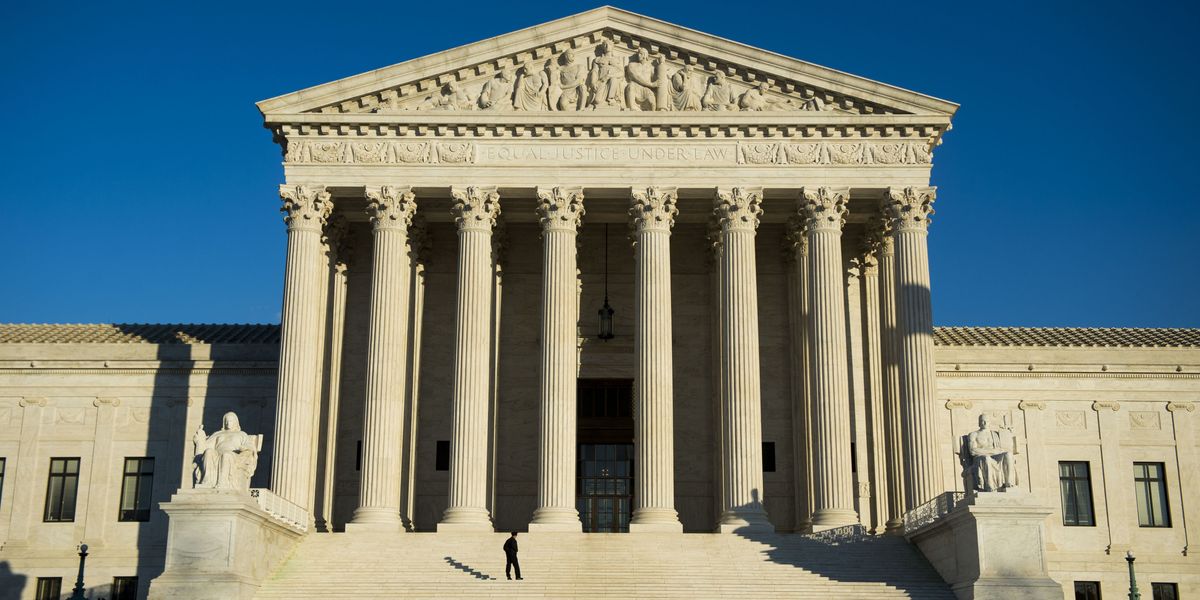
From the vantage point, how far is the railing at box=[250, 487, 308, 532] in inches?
1388

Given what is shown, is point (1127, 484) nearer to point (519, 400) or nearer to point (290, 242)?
point (519, 400)

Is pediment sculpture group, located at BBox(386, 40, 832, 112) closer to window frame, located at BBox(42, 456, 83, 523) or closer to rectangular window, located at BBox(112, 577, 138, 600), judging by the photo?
window frame, located at BBox(42, 456, 83, 523)

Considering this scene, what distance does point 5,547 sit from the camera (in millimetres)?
44250

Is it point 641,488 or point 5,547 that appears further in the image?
point 5,547

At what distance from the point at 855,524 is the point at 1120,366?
14.3 metres

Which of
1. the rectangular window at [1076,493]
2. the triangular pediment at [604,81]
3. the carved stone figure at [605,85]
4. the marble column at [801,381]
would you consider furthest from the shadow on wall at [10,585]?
the rectangular window at [1076,493]

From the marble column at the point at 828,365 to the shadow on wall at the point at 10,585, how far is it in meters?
26.6

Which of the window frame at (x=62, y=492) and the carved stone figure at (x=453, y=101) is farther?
the window frame at (x=62, y=492)

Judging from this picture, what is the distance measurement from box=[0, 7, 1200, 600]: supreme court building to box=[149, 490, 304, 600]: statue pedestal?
0.09 m

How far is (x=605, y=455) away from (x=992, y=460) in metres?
16.9

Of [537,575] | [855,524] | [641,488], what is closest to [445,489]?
[641,488]

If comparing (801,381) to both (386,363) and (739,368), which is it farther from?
(386,363)

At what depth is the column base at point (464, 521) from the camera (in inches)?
1519

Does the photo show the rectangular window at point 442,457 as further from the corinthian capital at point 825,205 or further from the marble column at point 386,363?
the corinthian capital at point 825,205
